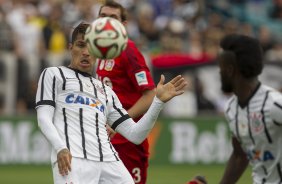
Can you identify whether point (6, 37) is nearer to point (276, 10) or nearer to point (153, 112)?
point (276, 10)

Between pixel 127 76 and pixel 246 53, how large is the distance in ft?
5.00

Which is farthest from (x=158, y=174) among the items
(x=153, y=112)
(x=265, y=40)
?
(x=153, y=112)

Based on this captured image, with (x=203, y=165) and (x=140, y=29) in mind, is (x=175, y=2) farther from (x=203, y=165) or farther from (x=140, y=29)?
(x=203, y=165)

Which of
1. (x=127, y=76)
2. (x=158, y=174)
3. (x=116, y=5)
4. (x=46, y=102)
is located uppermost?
(x=116, y=5)

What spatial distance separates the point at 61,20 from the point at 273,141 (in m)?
13.7

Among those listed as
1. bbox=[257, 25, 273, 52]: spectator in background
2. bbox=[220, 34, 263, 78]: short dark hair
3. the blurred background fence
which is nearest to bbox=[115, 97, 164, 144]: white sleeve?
bbox=[220, 34, 263, 78]: short dark hair

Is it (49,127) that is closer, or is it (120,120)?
(49,127)

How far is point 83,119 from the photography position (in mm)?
7750

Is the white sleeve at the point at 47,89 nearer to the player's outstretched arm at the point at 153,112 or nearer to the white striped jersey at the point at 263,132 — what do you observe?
the player's outstretched arm at the point at 153,112

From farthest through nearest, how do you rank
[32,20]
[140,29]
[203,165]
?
[140,29]
[32,20]
[203,165]

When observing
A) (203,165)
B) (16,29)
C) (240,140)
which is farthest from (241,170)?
(16,29)

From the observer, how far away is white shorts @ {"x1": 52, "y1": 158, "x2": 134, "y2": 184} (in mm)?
7465

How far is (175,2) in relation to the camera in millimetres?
23828

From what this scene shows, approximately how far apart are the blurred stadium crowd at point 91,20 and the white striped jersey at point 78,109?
11.0 meters
